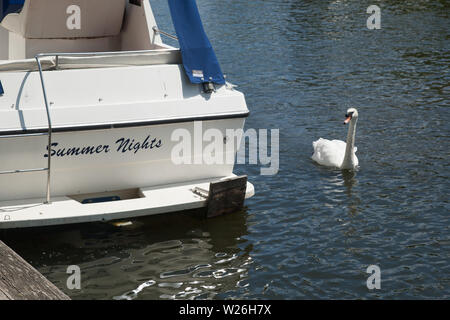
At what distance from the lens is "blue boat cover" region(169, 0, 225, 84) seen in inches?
352

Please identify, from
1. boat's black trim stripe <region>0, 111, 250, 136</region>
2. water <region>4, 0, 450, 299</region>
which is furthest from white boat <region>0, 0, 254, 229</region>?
water <region>4, 0, 450, 299</region>

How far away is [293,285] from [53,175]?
9.72 feet

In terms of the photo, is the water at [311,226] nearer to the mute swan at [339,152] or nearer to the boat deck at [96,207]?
the mute swan at [339,152]

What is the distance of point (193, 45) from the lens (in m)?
9.02

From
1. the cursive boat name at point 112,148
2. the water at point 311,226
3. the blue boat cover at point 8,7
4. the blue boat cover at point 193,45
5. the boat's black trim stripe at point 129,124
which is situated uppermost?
the blue boat cover at point 8,7

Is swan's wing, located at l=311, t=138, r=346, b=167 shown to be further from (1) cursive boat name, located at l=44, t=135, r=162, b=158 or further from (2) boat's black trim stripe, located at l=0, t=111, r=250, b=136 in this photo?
(1) cursive boat name, located at l=44, t=135, r=162, b=158

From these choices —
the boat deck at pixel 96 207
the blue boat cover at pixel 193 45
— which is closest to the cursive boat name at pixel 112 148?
the boat deck at pixel 96 207

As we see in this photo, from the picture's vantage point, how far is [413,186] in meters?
10.7

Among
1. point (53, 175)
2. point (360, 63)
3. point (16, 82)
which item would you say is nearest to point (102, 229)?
point (53, 175)

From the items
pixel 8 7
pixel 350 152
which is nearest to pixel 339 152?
pixel 350 152

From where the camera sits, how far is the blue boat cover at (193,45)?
8.93 m

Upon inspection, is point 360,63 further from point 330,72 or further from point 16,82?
point 16,82

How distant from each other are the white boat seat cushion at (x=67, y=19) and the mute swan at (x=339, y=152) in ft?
12.2

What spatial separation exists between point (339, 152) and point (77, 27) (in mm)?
4519
